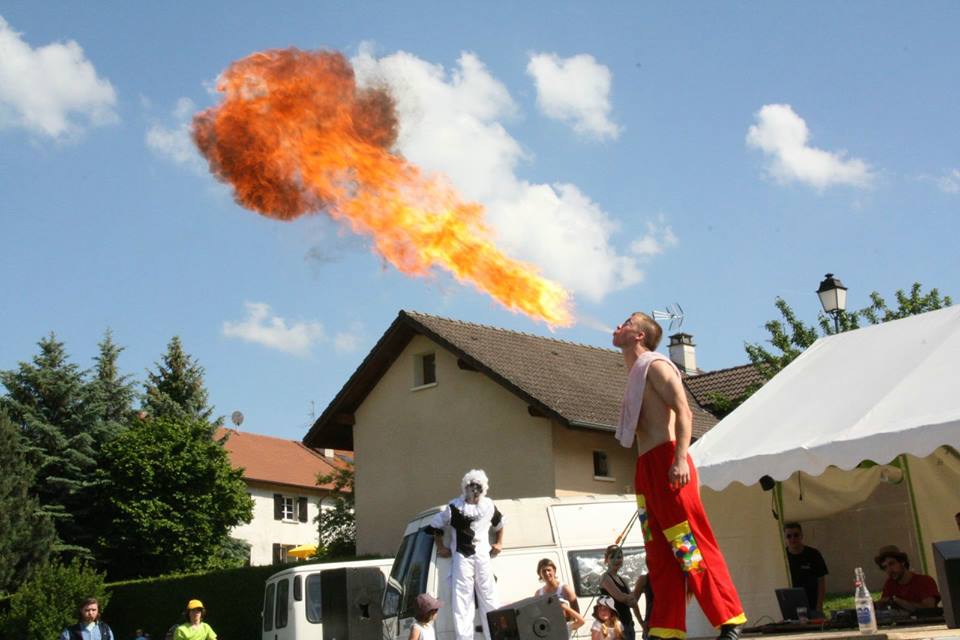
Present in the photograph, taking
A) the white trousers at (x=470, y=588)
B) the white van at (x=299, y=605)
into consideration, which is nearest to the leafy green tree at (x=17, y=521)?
the white van at (x=299, y=605)

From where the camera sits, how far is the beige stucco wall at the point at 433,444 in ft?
91.6

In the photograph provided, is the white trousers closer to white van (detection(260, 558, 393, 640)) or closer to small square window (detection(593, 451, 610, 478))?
white van (detection(260, 558, 393, 640))

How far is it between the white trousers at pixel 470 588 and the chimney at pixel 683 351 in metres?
28.8

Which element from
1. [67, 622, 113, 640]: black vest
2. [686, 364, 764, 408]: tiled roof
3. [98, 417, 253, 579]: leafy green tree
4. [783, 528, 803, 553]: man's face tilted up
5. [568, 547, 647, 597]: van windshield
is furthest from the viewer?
[98, 417, 253, 579]: leafy green tree

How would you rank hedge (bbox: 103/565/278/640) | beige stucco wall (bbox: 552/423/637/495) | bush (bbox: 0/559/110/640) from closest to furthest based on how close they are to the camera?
beige stucco wall (bbox: 552/423/637/495) → bush (bbox: 0/559/110/640) → hedge (bbox: 103/565/278/640)

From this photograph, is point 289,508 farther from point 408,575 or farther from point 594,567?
point 408,575

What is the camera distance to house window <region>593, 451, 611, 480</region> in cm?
2855

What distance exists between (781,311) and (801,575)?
12.9 metres

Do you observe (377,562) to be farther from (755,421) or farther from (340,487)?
(340,487)

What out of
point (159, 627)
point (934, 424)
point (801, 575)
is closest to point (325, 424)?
point (159, 627)

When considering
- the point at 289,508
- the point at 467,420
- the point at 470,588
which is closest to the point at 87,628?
the point at 470,588

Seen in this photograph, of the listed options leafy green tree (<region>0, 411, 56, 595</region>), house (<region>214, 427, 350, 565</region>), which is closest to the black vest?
leafy green tree (<region>0, 411, 56, 595</region>)

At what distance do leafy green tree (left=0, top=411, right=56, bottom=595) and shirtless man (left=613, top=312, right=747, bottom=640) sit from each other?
3372cm

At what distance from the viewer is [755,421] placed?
11.1m
